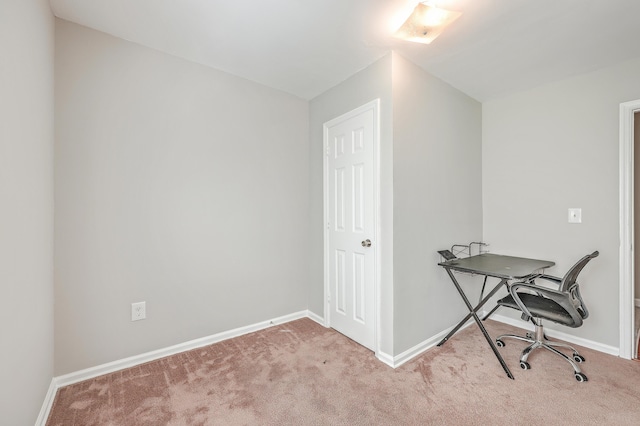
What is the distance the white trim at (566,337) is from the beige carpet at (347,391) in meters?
0.09

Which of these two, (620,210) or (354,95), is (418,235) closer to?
(354,95)

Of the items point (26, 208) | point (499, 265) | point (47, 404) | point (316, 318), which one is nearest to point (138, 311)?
point (47, 404)

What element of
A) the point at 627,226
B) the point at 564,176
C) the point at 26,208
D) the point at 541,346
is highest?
the point at 564,176

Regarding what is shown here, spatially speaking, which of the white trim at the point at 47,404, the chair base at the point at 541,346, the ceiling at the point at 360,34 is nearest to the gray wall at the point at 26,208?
the white trim at the point at 47,404

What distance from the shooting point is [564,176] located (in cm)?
265

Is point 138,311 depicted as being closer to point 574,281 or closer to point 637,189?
point 574,281

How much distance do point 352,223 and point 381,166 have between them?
604 mm

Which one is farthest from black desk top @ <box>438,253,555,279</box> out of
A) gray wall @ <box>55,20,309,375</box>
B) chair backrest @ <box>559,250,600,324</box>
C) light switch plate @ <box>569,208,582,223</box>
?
gray wall @ <box>55,20,309,375</box>

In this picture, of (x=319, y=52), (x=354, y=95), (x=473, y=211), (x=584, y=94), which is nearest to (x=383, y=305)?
(x=473, y=211)

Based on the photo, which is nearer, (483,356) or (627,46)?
(627,46)

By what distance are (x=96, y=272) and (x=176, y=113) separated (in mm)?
1328

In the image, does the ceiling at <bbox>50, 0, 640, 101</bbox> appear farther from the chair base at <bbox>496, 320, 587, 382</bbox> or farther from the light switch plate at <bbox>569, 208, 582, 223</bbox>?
the chair base at <bbox>496, 320, 587, 382</bbox>

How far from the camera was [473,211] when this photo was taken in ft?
10.00

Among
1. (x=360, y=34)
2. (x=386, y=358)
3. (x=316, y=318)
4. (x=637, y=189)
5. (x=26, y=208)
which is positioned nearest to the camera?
(x=26, y=208)
